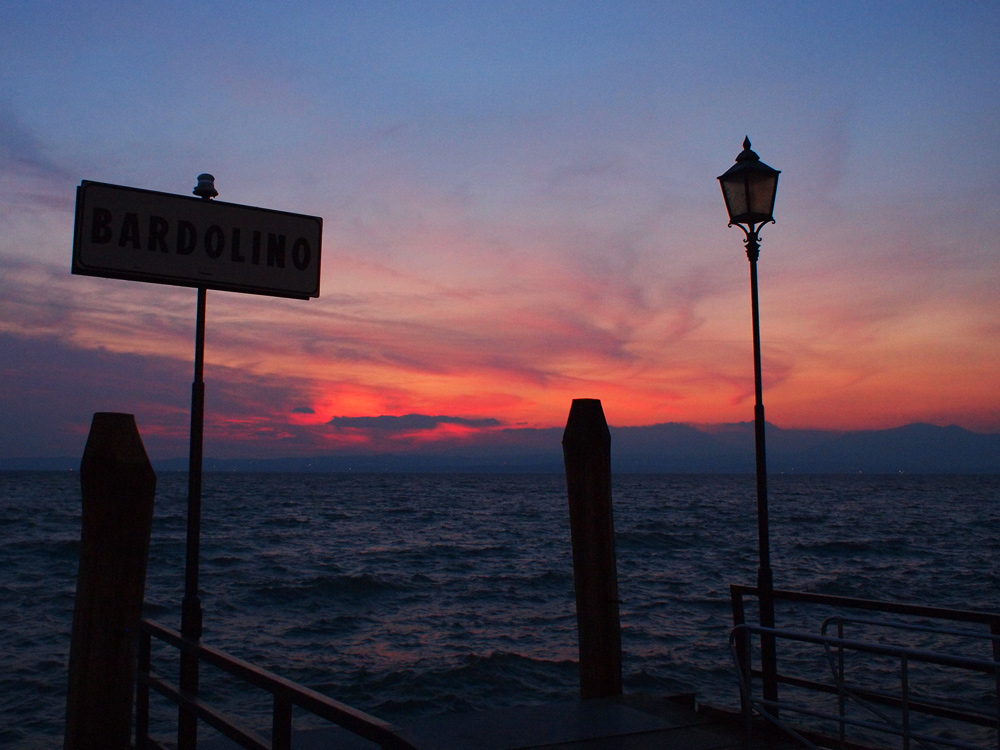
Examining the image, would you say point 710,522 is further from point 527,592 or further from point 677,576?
point 527,592

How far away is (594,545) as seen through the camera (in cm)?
614

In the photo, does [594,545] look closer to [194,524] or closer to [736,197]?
[194,524]

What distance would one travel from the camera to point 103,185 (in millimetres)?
4090

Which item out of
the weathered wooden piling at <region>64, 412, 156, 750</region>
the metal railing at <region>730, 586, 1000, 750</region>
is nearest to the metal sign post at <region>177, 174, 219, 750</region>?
the weathered wooden piling at <region>64, 412, 156, 750</region>

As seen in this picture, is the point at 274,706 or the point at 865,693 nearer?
the point at 274,706

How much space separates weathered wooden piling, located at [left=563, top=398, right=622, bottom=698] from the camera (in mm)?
6121

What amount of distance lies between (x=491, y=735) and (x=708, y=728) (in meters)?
1.63

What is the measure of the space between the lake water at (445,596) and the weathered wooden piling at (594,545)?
785 centimetres

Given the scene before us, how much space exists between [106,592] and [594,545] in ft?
11.1

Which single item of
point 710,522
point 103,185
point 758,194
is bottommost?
point 710,522

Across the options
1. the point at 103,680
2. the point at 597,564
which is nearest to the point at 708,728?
the point at 597,564

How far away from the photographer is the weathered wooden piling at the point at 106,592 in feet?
14.5

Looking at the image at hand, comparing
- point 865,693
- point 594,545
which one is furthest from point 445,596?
point 865,693

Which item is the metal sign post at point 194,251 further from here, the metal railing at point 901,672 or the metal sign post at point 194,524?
the metal railing at point 901,672
